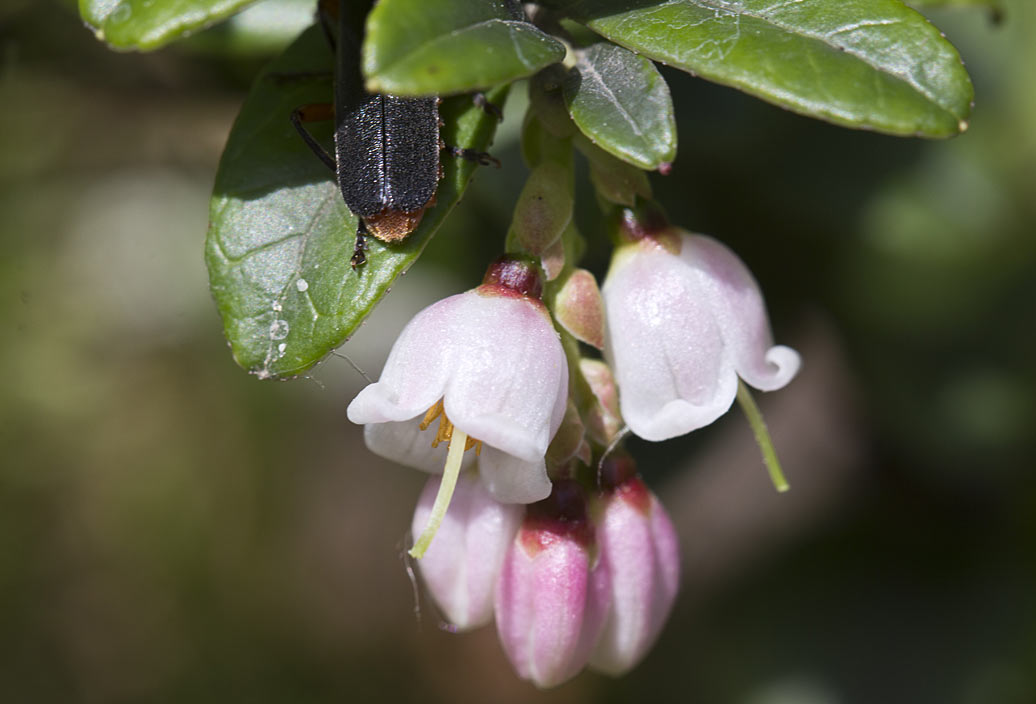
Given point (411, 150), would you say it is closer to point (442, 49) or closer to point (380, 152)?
point (380, 152)

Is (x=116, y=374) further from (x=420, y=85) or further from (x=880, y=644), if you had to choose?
(x=420, y=85)

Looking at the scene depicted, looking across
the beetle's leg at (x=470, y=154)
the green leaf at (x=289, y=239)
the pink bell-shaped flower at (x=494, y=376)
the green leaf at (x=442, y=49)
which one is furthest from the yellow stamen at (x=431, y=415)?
the green leaf at (x=442, y=49)

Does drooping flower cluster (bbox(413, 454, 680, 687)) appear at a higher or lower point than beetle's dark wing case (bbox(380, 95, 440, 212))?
lower

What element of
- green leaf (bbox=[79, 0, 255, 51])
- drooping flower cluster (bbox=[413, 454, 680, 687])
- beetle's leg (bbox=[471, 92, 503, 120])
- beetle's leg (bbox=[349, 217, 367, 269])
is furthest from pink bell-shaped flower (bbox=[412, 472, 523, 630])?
green leaf (bbox=[79, 0, 255, 51])

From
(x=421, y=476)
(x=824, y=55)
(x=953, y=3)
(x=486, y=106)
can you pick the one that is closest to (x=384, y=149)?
(x=486, y=106)

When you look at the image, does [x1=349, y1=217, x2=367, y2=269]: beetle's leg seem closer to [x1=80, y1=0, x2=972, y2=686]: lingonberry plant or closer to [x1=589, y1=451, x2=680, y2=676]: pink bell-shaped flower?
[x1=80, y1=0, x2=972, y2=686]: lingonberry plant

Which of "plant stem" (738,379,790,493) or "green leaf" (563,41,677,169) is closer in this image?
"green leaf" (563,41,677,169)

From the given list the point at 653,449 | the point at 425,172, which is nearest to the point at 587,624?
the point at 425,172
